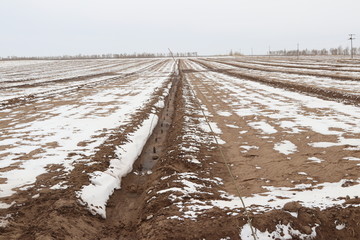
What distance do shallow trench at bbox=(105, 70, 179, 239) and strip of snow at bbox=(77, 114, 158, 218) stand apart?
12 centimetres

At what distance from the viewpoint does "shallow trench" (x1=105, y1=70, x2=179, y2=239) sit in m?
4.57

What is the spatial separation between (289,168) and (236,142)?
2134 millimetres

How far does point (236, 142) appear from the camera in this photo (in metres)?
7.98

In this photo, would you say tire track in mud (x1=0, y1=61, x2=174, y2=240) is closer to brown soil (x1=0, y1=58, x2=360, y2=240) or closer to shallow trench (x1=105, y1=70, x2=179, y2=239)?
brown soil (x1=0, y1=58, x2=360, y2=240)

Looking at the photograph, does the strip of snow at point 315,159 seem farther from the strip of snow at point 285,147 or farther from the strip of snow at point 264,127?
the strip of snow at point 264,127

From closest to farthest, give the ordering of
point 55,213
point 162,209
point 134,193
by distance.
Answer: point 55,213
point 162,209
point 134,193

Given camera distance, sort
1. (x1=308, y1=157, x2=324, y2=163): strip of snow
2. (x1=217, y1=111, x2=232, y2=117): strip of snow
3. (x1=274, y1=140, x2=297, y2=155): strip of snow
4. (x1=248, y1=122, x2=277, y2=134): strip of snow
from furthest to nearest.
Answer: (x1=217, y1=111, x2=232, y2=117): strip of snow < (x1=248, y1=122, x2=277, y2=134): strip of snow < (x1=274, y1=140, x2=297, y2=155): strip of snow < (x1=308, y1=157, x2=324, y2=163): strip of snow

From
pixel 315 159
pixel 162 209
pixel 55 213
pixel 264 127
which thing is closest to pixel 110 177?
pixel 55 213

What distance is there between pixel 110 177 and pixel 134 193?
27.5 inches

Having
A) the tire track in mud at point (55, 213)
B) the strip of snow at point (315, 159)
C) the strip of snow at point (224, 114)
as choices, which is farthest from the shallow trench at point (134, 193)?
the strip of snow at point (315, 159)

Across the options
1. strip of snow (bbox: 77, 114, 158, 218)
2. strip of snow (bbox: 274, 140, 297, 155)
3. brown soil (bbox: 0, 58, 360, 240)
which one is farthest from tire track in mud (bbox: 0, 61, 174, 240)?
strip of snow (bbox: 274, 140, 297, 155)

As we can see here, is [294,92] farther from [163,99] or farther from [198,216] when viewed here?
[198,216]

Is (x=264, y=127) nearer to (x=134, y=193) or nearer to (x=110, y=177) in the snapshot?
(x=134, y=193)

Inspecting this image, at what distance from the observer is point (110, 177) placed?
234 inches
